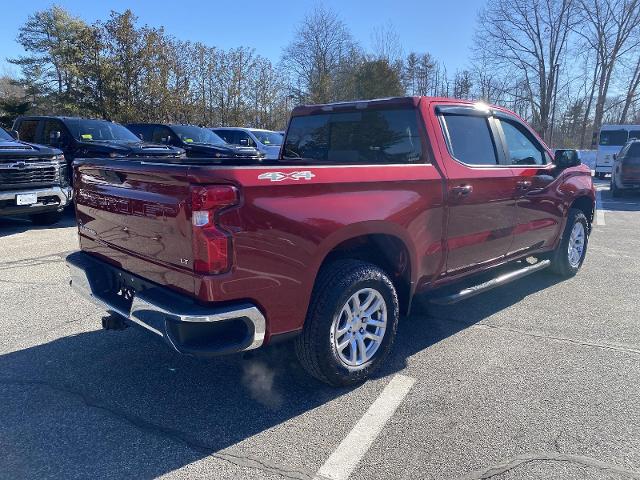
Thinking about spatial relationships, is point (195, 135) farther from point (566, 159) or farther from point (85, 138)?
point (566, 159)

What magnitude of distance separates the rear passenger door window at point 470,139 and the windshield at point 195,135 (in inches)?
392

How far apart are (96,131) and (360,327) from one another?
29.7ft

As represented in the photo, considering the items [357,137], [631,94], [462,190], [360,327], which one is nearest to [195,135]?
[357,137]

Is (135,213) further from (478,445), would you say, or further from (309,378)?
(478,445)

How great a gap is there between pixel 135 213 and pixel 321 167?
114 centimetres

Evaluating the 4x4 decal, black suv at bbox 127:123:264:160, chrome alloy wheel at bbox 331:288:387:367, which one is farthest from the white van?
the 4x4 decal

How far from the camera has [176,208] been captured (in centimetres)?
258

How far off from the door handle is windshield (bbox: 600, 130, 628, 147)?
78.6 feet

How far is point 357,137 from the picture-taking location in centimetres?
418

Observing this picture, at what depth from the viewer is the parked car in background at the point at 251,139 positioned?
51.1ft

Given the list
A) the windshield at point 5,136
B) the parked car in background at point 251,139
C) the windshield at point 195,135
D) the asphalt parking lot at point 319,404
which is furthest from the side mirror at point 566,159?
the parked car in background at point 251,139

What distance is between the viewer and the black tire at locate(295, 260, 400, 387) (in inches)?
119

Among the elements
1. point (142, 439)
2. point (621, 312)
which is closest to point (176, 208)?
point (142, 439)

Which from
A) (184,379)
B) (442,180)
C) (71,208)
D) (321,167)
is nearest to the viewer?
(321,167)
